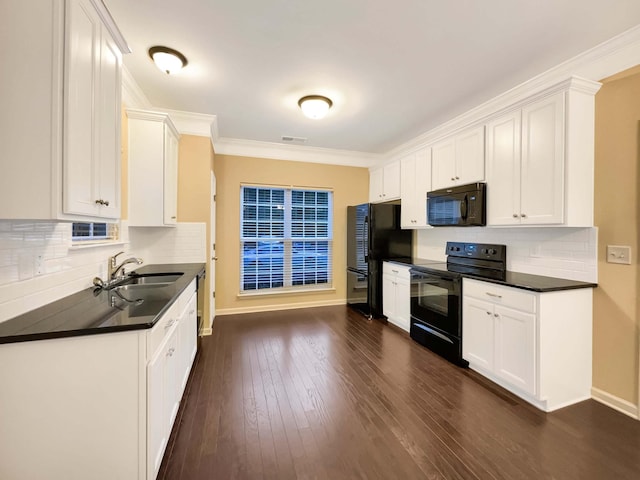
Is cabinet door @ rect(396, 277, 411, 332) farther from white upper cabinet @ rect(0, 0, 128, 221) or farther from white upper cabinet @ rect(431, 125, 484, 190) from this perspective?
white upper cabinet @ rect(0, 0, 128, 221)

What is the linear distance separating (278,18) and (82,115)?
1.37 m

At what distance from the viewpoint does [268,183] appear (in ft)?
14.8

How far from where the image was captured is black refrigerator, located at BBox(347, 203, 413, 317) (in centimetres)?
413

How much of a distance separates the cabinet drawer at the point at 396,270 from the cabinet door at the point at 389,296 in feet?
0.23

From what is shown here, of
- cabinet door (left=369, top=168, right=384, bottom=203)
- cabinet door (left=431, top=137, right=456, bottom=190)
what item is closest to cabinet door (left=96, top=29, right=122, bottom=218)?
cabinet door (left=431, top=137, right=456, bottom=190)

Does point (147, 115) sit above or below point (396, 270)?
above

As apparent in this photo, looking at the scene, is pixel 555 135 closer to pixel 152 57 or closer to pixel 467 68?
pixel 467 68

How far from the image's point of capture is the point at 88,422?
122 centimetres

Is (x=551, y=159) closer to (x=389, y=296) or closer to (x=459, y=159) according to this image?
(x=459, y=159)

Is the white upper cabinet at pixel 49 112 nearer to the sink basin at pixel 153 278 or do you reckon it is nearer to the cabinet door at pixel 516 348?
the sink basin at pixel 153 278

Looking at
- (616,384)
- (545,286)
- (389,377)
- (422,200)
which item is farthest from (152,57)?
(616,384)

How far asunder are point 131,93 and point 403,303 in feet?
12.5

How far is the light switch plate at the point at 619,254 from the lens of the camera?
6.64 ft

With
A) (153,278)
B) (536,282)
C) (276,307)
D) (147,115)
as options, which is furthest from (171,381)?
(276,307)
